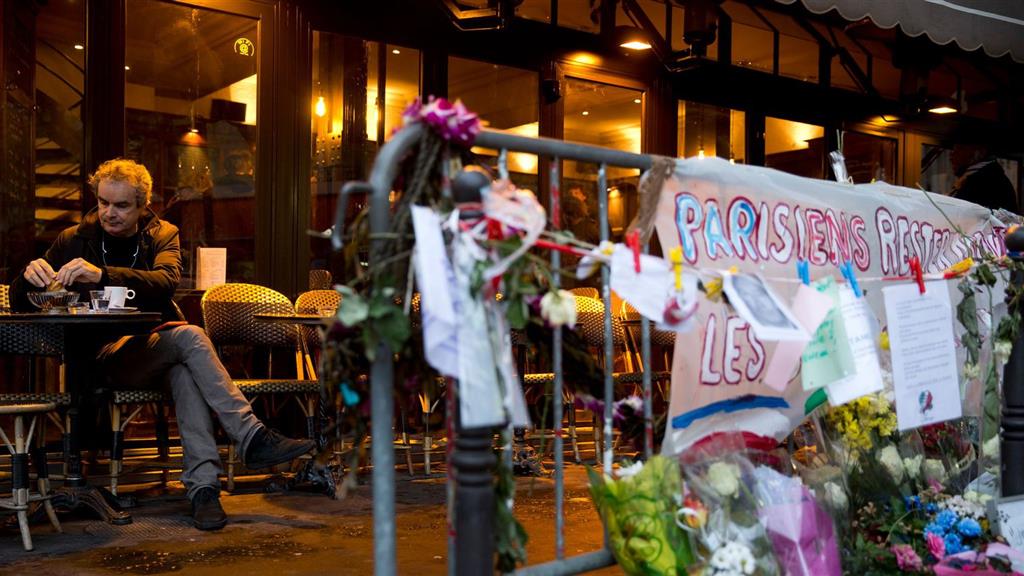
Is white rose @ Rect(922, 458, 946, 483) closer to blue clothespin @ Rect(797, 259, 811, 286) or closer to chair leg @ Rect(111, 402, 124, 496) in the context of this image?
blue clothespin @ Rect(797, 259, 811, 286)

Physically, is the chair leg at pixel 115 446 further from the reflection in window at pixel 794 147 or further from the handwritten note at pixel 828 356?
the reflection in window at pixel 794 147

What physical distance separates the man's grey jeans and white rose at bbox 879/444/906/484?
9.29ft

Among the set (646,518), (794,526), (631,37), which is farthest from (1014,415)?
(631,37)

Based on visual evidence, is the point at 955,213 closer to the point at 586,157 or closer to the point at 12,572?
the point at 586,157

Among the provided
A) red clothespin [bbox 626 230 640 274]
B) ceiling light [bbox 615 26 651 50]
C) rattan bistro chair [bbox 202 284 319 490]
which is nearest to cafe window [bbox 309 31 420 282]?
rattan bistro chair [bbox 202 284 319 490]

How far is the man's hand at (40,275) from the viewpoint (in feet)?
14.3

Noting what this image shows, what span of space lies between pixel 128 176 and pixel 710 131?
5.56 metres

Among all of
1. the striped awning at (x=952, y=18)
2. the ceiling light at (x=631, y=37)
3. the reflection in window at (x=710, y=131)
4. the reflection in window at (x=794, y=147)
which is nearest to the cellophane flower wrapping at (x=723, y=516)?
the striped awning at (x=952, y=18)

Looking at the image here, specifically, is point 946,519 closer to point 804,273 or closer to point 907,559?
point 907,559

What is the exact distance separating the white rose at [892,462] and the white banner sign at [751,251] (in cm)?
A: 40

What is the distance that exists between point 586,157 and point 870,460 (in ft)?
4.90

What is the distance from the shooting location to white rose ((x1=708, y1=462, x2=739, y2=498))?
251cm

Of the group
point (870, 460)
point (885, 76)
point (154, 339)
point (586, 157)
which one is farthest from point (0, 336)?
point (885, 76)

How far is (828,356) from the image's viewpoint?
251 cm
